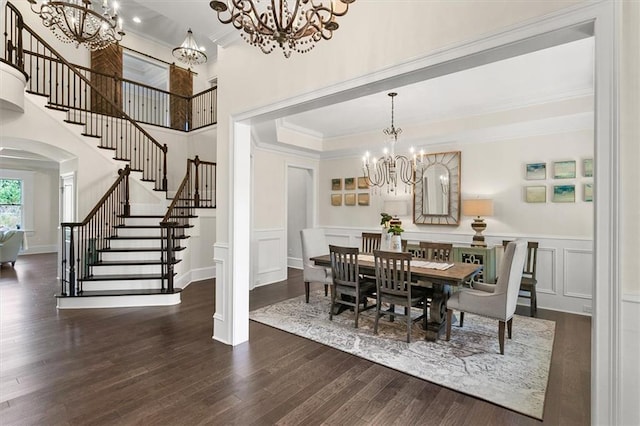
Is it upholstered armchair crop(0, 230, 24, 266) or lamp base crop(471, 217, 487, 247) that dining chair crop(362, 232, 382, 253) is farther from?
upholstered armchair crop(0, 230, 24, 266)

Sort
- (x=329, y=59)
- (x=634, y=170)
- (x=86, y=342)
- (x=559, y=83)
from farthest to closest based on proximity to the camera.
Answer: (x=559, y=83) < (x=86, y=342) < (x=329, y=59) < (x=634, y=170)

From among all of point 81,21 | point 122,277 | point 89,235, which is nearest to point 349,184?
point 122,277

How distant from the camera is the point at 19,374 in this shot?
8.66 feet

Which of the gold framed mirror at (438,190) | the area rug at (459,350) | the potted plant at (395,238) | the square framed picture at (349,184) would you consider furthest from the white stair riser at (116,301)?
the gold framed mirror at (438,190)

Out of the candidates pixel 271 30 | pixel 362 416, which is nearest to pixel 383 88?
pixel 271 30

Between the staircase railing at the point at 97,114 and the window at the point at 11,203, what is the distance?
5.08m

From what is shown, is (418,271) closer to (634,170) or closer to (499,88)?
(634,170)

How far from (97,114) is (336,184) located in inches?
203

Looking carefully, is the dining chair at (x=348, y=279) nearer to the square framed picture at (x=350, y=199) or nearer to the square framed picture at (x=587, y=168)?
the square framed picture at (x=350, y=199)

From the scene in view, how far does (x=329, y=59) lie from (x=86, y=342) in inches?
144

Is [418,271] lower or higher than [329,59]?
lower

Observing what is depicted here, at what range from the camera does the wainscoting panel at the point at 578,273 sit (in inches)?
168

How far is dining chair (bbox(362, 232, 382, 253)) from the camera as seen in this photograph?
5.14m

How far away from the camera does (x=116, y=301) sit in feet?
14.9
